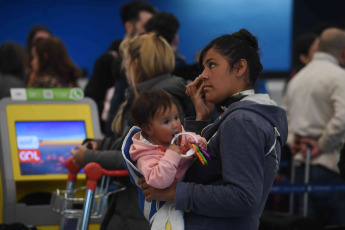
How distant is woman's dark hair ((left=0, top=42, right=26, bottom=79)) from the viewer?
6141 mm

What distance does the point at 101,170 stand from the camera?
3047mm

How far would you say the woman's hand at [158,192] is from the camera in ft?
7.02

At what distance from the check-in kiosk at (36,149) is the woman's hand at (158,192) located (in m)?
1.84

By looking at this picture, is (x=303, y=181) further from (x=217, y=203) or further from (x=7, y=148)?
(x=217, y=203)

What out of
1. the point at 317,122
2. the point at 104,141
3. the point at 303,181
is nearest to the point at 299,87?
the point at 317,122

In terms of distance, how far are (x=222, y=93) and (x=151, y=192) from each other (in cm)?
46

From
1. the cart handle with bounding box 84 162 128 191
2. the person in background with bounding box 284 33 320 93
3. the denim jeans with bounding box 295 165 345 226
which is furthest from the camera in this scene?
the person in background with bounding box 284 33 320 93

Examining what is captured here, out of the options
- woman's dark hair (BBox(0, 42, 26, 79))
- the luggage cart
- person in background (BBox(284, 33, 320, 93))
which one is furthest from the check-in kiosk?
person in background (BBox(284, 33, 320, 93))

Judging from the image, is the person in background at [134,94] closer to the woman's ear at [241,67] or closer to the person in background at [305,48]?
the woman's ear at [241,67]

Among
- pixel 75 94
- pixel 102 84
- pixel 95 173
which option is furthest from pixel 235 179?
pixel 102 84

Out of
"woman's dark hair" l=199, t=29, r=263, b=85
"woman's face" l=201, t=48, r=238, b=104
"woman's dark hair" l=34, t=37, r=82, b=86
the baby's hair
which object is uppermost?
"woman's dark hair" l=199, t=29, r=263, b=85

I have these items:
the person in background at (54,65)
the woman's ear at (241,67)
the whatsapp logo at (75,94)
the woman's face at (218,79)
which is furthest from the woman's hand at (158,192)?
the person in background at (54,65)

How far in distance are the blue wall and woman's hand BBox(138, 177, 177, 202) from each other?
6248mm

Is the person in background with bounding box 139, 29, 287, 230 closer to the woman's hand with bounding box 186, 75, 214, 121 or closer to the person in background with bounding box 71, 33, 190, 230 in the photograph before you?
the woman's hand with bounding box 186, 75, 214, 121
